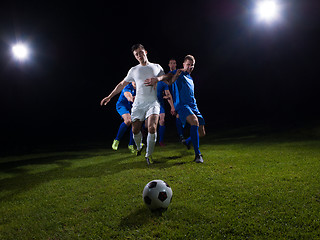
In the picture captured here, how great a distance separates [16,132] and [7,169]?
12.2 metres

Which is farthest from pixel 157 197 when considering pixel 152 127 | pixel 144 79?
pixel 144 79

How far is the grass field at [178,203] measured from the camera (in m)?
2.21

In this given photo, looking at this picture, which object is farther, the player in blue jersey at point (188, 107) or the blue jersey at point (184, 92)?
the blue jersey at point (184, 92)

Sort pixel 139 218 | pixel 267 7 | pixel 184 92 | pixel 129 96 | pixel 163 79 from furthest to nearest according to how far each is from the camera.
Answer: pixel 267 7
pixel 129 96
pixel 184 92
pixel 163 79
pixel 139 218

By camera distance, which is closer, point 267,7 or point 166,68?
point 267,7

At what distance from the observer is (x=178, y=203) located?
276cm

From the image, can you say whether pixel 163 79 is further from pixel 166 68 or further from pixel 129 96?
pixel 166 68

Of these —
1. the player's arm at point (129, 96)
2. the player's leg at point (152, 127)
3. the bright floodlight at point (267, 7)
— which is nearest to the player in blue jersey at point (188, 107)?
the player's leg at point (152, 127)

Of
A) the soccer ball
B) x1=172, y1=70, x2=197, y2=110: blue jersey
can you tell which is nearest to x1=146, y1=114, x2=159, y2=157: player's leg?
x1=172, y1=70, x2=197, y2=110: blue jersey

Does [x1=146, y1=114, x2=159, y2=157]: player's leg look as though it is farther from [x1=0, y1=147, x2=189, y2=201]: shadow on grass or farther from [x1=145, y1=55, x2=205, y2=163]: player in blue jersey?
[x1=145, y1=55, x2=205, y2=163]: player in blue jersey

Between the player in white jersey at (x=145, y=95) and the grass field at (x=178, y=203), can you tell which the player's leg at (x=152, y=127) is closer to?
the player in white jersey at (x=145, y=95)

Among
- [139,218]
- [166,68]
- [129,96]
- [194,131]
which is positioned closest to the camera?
[139,218]

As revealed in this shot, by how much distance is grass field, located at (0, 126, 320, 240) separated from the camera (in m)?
2.21

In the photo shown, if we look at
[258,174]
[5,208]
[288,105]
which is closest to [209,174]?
[258,174]
